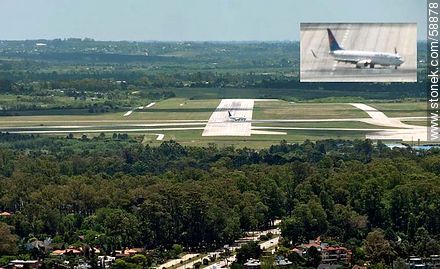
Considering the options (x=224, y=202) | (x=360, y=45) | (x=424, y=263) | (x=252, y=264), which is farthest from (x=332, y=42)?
(x=252, y=264)

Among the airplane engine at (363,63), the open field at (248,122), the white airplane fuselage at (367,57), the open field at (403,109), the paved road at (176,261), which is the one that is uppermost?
the white airplane fuselage at (367,57)

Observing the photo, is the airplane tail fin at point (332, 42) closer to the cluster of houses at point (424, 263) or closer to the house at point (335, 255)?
the house at point (335, 255)

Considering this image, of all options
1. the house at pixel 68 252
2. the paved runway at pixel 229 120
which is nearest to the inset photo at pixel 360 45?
the house at pixel 68 252

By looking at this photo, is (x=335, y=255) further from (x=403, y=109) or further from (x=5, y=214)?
(x=403, y=109)

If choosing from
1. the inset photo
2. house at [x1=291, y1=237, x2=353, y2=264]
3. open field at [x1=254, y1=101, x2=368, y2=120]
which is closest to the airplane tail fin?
the inset photo

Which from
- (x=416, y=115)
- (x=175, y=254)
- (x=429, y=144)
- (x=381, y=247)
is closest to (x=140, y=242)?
(x=175, y=254)

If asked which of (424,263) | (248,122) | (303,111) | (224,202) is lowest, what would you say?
(424,263)

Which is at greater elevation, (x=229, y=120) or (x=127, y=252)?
(x=229, y=120)

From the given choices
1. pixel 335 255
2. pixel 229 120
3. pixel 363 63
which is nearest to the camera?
pixel 335 255
